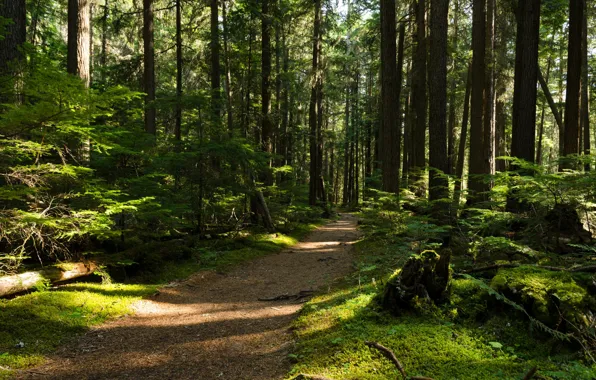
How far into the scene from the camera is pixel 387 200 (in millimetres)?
11266

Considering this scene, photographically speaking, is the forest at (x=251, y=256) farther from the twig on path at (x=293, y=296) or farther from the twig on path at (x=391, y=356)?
the twig on path at (x=293, y=296)

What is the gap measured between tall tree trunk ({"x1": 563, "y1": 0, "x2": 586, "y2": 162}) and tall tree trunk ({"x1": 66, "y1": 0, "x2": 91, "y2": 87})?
14.8 m

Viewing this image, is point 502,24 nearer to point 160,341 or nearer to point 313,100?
point 313,100

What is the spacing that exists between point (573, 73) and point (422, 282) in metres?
11.5

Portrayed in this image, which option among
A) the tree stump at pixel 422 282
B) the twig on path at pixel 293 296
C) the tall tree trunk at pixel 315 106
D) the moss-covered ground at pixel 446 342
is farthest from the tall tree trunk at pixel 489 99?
the tree stump at pixel 422 282

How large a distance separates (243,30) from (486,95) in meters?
10.9

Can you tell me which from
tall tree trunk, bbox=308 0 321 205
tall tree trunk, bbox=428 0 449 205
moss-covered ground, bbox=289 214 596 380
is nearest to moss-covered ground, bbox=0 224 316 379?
moss-covered ground, bbox=289 214 596 380

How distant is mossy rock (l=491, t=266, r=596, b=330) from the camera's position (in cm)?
380

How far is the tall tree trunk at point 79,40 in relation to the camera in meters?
9.63

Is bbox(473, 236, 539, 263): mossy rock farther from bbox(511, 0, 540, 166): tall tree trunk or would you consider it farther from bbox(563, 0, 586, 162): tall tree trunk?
bbox(563, 0, 586, 162): tall tree trunk

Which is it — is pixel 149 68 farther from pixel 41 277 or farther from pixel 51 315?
pixel 51 315

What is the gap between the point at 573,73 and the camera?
475 inches

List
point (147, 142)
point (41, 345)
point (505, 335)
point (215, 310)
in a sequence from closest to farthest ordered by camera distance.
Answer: point (505, 335)
point (41, 345)
point (215, 310)
point (147, 142)

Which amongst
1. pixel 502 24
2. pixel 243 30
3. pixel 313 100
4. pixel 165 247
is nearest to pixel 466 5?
pixel 502 24
